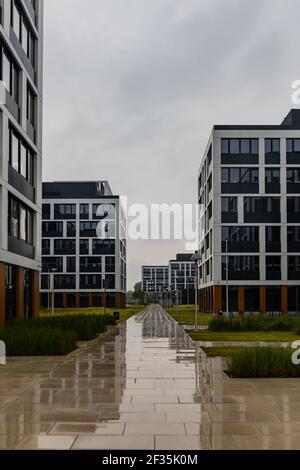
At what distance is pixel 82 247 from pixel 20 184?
75.4 meters

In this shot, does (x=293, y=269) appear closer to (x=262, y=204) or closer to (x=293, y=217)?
(x=293, y=217)

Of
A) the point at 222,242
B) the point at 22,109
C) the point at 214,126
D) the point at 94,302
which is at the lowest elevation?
the point at 94,302

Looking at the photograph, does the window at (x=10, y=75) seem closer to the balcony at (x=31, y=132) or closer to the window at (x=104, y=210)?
the balcony at (x=31, y=132)

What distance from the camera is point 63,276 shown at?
10562cm

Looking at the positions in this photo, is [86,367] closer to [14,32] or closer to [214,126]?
[14,32]

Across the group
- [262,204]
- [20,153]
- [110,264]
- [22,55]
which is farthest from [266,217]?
[110,264]

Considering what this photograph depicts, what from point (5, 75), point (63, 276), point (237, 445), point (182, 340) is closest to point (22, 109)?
point (5, 75)

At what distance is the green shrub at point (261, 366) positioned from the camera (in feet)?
46.3

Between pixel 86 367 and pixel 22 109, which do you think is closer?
pixel 86 367

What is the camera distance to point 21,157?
32.5m

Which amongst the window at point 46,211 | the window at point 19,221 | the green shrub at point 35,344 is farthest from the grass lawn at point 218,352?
the window at point 46,211

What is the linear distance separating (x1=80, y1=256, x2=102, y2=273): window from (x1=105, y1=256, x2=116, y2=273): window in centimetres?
123
